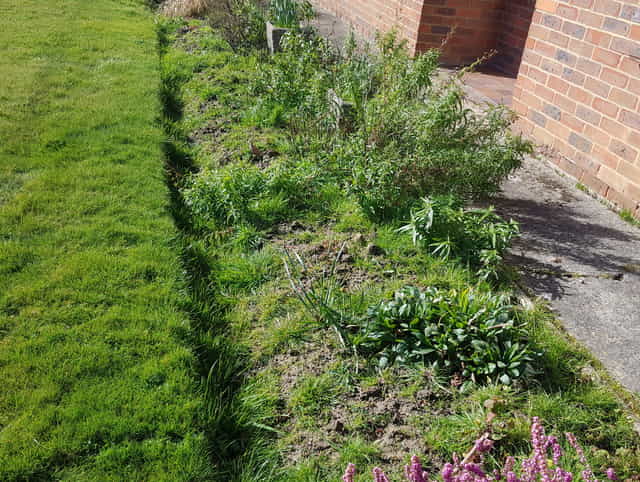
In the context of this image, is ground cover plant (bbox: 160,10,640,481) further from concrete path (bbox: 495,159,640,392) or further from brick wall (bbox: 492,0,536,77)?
brick wall (bbox: 492,0,536,77)

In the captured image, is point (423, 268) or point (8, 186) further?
point (8, 186)

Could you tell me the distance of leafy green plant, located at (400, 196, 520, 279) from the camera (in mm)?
3275

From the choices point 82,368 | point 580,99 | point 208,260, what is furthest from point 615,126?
point 82,368

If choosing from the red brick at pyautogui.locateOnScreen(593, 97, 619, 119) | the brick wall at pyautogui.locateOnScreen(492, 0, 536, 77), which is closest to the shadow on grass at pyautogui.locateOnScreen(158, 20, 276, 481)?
the red brick at pyautogui.locateOnScreen(593, 97, 619, 119)

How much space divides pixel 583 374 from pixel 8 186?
13.6ft

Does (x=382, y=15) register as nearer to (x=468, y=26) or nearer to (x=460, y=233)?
(x=468, y=26)

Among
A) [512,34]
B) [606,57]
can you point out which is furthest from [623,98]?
[512,34]

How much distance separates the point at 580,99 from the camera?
4.55 m

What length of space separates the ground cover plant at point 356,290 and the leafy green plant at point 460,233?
0.02 meters

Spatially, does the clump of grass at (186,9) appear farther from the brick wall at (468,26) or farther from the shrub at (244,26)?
the brick wall at (468,26)

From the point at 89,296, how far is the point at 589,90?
→ 4.12 meters

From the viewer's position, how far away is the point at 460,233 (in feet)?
11.3

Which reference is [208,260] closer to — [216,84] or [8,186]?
[8,186]

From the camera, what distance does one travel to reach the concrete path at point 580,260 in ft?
9.29
